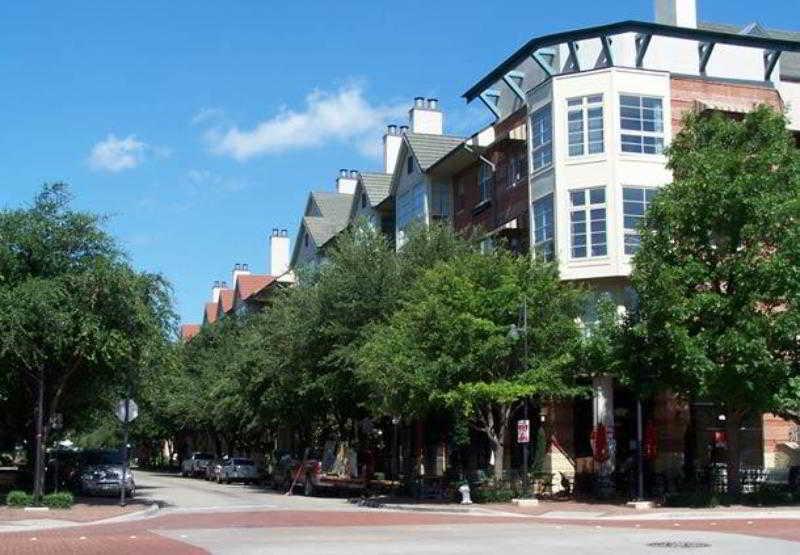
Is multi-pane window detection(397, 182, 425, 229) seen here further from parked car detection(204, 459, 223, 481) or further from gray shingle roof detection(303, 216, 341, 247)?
parked car detection(204, 459, 223, 481)

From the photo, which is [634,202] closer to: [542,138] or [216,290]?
[542,138]

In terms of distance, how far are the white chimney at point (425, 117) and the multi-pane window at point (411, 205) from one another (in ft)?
19.1

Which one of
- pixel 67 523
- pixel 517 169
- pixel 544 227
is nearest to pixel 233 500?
pixel 67 523

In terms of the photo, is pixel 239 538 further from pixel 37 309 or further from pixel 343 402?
pixel 343 402

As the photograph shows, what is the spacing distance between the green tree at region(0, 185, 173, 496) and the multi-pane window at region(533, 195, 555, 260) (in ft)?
45.4

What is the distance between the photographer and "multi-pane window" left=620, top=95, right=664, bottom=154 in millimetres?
36688

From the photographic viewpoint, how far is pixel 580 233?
36.4 m

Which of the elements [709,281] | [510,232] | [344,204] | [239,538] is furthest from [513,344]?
[344,204]

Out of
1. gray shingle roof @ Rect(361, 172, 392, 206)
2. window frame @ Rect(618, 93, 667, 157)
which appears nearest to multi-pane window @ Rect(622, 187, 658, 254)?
window frame @ Rect(618, 93, 667, 157)

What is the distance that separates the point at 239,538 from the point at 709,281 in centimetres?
1487

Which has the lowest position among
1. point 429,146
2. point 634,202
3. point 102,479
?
point 102,479

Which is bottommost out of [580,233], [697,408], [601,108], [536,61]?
[697,408]

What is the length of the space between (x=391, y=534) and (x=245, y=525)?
4.40 metres

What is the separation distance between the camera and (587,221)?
36406 mm
